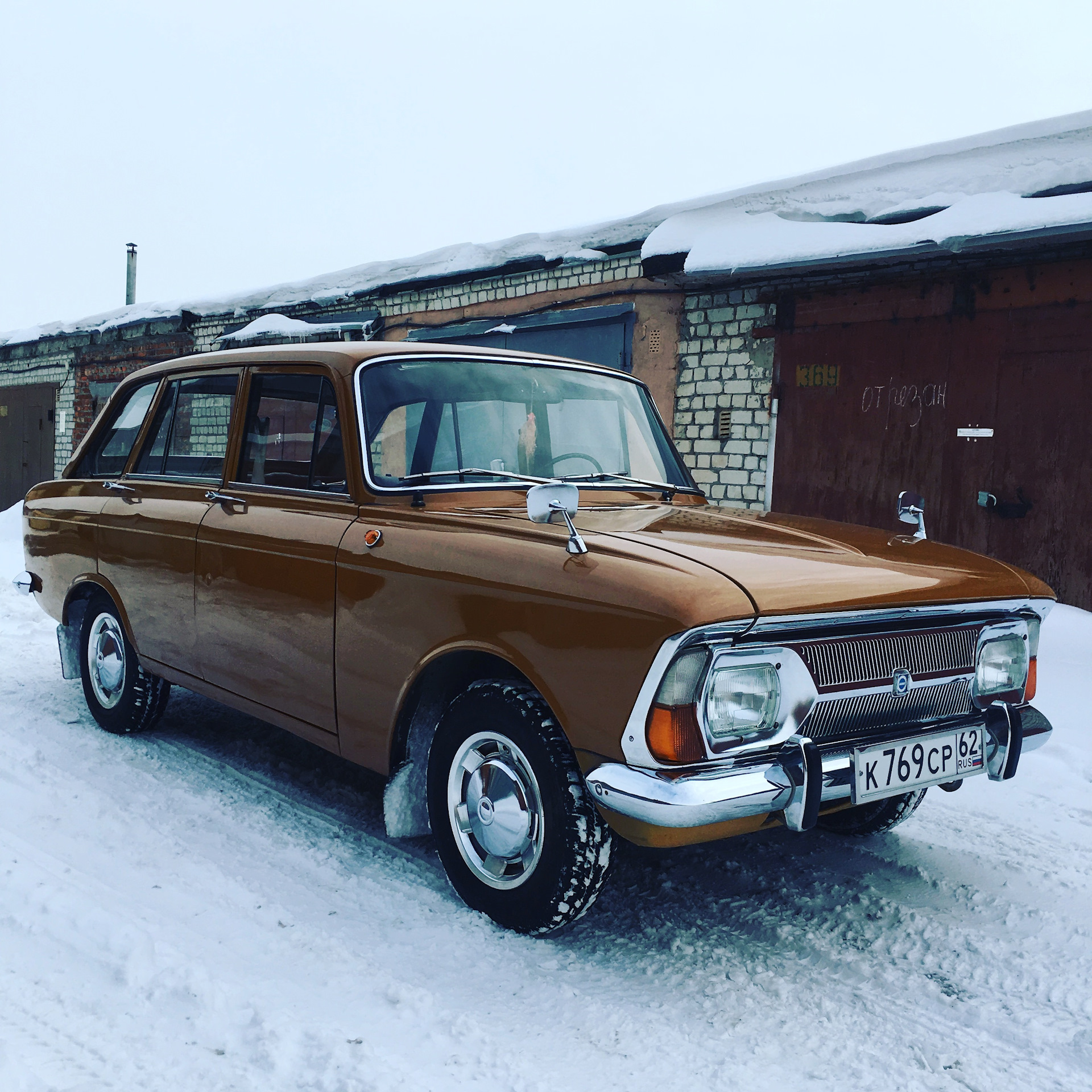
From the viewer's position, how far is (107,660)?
4.66 metres

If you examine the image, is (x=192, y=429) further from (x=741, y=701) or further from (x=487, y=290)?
(x=487, y=290)

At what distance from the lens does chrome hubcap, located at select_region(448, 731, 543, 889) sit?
269 centimetres

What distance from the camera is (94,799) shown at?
145 inches

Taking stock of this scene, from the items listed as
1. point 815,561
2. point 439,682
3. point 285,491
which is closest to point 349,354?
point 285,491

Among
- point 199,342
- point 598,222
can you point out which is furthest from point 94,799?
point 199,342

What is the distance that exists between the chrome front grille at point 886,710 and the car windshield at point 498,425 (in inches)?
52.4

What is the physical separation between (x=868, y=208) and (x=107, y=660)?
6.44 m

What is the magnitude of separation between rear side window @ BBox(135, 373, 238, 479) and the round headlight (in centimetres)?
240

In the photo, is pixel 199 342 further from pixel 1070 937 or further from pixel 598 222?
pixel 1070 937

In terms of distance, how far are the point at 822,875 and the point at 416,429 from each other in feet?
6.64

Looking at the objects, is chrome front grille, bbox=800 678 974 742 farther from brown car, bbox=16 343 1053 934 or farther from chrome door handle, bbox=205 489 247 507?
chrome door handle, bbox=205 489 247 507

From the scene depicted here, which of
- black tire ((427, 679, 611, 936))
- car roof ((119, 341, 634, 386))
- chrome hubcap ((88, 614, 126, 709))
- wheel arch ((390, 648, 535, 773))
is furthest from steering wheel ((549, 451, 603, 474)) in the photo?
chrome hubcap ((88, 614, 126, 709))

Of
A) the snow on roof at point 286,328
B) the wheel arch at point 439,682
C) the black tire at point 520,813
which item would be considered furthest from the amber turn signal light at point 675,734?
the snow on roof at point 286,328

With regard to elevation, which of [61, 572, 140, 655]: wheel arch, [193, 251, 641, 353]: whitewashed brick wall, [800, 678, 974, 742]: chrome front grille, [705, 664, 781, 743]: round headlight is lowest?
[61, 572, 140, 655]: wheel arch
